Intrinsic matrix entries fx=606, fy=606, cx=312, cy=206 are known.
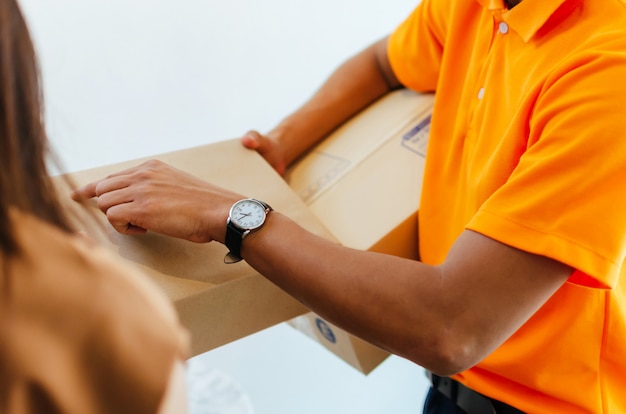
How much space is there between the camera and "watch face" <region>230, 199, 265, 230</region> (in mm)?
606

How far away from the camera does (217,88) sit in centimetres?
116

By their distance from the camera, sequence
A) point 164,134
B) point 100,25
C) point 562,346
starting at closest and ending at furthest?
1. point 562,346
2. point 100,25
3. point 164,134

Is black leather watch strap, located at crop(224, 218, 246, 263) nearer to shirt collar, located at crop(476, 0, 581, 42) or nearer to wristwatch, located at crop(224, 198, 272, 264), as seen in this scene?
wristwatch, located at crop(224, 198, 272, 264)

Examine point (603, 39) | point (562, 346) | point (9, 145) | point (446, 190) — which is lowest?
point (562, 346)

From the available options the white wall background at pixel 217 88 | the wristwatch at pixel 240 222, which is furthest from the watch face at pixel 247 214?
the white wall background at pixel 217 88

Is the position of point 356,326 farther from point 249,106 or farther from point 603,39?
point 249,106

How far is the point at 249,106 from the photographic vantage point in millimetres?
1208

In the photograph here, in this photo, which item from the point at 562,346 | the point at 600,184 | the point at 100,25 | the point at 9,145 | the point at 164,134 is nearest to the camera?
the point at 9,145

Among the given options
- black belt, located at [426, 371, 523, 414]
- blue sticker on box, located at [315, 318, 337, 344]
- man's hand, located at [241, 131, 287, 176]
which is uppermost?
man's hand, located at [241, 131, 287, 176]

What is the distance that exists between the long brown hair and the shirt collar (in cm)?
46

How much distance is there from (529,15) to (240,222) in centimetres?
36

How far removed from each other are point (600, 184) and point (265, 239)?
309 millimetres

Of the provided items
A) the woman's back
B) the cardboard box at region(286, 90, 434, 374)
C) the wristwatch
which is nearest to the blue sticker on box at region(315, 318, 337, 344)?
the cardboard box at region(286, 90, 434, 374)

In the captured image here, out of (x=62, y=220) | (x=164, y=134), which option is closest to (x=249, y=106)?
(x=164, y=134)
